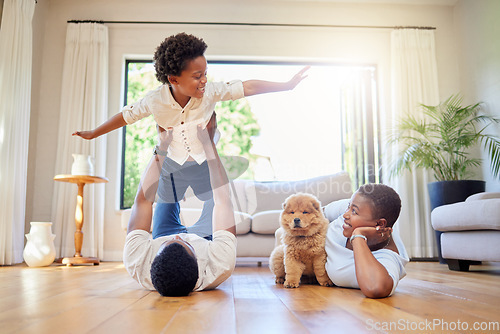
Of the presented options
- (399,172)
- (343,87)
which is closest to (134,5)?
(343,87)

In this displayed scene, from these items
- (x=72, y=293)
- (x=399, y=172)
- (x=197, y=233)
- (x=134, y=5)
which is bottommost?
(x=72, y=293)

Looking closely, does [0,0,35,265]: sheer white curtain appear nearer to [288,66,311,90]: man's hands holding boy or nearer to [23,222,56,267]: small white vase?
[23,222,56,267]: small white vase

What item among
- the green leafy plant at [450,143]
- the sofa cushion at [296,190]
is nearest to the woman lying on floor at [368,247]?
the sofa cushion at [296,190]

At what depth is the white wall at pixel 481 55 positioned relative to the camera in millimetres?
4312

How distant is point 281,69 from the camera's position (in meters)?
8.68

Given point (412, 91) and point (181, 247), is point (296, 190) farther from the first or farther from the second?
point (181, 247)

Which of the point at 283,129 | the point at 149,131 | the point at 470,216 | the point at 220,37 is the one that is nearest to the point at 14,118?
the point at 220,37

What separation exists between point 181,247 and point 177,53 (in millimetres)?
765

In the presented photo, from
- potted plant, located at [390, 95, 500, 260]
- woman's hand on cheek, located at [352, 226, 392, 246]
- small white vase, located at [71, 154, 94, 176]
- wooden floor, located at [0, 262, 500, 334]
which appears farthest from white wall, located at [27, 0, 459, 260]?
woman's hand on cheek, located at [352, 226, 392, 246]

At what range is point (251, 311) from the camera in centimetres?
134

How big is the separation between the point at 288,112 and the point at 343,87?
3.57 m

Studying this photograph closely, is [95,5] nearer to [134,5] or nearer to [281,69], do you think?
[134,5]

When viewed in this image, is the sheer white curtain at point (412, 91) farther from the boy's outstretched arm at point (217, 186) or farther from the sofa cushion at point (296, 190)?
the boy's outstretched arm at point (217, 186)

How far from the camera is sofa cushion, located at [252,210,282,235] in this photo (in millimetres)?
3775
